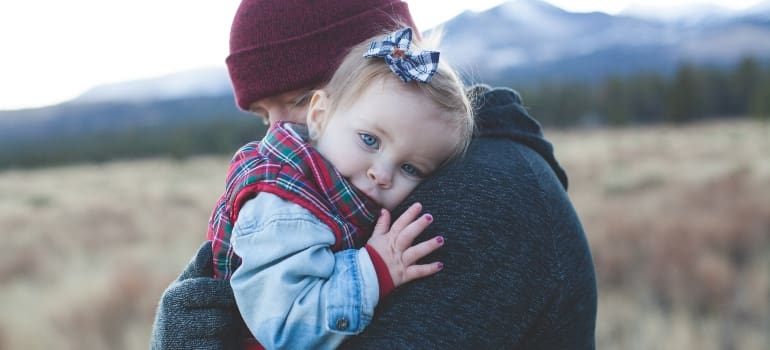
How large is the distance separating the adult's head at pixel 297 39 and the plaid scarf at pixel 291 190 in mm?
493

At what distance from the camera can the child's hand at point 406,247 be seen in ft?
4.31

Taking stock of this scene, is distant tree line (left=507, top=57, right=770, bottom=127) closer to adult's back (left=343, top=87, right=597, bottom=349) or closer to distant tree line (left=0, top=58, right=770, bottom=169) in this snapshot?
distant tree line (left=0, top=58, right=770, bottom=169)

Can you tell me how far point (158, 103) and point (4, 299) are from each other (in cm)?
11557

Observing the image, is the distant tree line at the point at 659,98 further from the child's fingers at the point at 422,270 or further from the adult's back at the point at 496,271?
the child's fingers at the point at 422,270

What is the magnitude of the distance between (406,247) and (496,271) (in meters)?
0.20

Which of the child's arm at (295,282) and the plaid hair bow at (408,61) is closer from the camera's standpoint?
the child's arm at (295,282)

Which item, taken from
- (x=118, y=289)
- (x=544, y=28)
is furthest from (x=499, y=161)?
(x=544, y=28)

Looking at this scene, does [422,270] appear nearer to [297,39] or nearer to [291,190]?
[291,190]

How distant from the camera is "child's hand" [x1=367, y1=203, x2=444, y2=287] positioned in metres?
1.31

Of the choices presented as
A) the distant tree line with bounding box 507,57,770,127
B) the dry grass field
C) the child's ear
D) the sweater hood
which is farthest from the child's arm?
the distant tree line with bounding box 507,57,770,127

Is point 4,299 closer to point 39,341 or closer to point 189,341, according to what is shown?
point 39,341

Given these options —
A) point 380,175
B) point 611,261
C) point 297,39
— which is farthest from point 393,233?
point 611,261

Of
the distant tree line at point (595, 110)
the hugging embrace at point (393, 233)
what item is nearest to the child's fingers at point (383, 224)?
the hugging embrace at point (393, 233)

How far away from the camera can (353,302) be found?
129 cm
